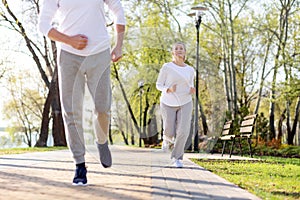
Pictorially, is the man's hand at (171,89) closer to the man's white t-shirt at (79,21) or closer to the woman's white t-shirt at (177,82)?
the woman's white t-shirt at (177,82)

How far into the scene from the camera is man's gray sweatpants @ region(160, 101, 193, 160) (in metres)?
7.29

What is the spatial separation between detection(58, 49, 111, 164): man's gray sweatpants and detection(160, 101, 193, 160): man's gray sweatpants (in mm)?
2202

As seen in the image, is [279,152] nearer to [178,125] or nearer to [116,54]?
[178,125]

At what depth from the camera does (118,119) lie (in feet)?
18.7

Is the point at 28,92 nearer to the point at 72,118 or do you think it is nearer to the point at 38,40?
the point at 38,40

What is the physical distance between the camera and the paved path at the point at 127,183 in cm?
457

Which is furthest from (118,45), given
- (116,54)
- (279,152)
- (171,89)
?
(279,152)

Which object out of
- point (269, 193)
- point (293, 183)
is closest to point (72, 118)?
point (269, 193)

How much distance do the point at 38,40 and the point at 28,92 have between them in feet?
62.4

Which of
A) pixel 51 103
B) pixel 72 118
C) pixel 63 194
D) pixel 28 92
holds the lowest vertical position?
pixel 63 194

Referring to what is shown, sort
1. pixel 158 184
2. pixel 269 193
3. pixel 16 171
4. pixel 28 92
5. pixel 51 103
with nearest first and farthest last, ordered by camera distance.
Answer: pixel 269 193 → pixel 158 184 → pixel 16 171 → pixel 51 103 → pixel 28 92

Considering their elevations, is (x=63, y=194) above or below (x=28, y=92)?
below

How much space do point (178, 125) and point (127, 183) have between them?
223 centimetres

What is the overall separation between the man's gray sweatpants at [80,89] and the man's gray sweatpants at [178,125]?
2202mm
